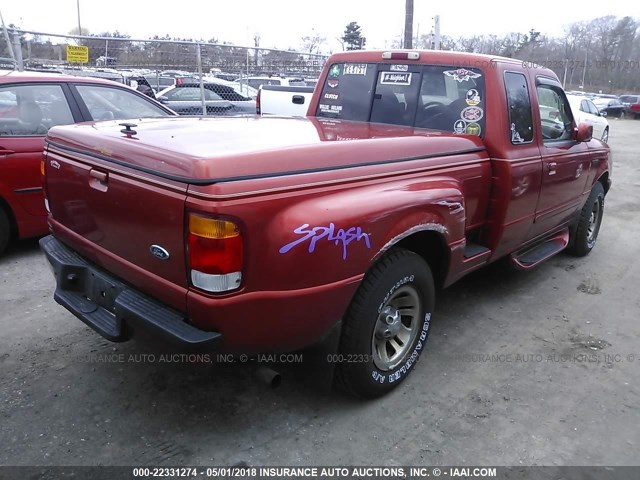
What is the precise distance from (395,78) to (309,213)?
218 centimetres

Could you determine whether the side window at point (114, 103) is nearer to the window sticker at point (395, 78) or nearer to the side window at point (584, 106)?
the window sticker at point (395, 78)

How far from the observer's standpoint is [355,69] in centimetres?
430

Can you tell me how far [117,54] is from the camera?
1184cm

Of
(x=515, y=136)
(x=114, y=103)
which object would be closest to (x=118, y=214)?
(x=515, y=136)

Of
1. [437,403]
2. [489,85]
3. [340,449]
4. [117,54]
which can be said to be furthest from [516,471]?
[117,54]

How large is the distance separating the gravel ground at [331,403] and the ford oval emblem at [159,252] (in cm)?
44

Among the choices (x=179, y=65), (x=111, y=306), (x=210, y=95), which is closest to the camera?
(x=111, y=306)

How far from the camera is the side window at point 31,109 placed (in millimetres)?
4781

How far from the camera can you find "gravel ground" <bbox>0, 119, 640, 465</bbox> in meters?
2.56

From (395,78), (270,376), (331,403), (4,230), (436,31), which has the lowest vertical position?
(331,403)

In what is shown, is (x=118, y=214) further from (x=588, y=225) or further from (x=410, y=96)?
(x=588, y=225)

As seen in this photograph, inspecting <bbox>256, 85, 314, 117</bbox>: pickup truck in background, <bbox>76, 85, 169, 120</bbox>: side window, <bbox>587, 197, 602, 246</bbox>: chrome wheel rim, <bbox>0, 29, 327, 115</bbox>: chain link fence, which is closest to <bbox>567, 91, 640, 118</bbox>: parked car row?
<bbox>0, 29, 327, 115</bbox>: chain link fence

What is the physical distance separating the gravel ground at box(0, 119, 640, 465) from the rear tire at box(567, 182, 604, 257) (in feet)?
4.96

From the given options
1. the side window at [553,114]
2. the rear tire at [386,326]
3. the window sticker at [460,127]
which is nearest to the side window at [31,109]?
the window sticker at [460,127]
